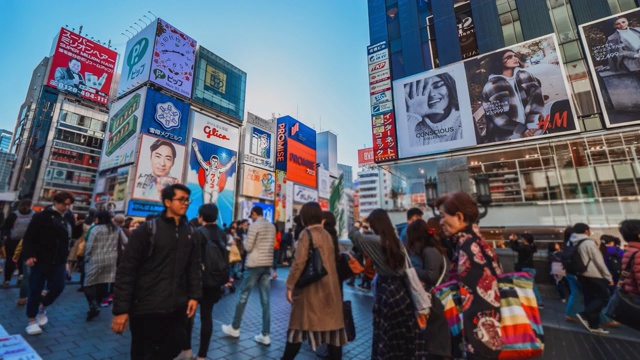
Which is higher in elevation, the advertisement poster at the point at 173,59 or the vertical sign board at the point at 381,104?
the advertisement poster at the point at 173,59

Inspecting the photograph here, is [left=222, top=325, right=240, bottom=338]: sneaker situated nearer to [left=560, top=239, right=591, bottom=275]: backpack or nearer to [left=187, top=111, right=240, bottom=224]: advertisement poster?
→ [left=560, top=239, right=591, bottom=275]: backpack

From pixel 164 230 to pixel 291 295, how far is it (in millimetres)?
1369

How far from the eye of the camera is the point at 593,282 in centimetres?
477

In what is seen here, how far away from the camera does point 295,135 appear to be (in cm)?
4372

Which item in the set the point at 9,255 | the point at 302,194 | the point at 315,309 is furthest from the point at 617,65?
the point at 302,194

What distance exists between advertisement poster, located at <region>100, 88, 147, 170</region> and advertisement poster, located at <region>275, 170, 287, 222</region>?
19050 mm

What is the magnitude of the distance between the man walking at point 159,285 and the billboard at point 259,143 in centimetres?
3593

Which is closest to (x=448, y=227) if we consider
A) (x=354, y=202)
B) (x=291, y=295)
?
(x=291, y=295)

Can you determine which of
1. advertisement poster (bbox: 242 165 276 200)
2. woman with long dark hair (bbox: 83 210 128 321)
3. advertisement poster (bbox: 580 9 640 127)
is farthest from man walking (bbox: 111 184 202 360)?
advertisement poster (bbox: 242 165 276 200)

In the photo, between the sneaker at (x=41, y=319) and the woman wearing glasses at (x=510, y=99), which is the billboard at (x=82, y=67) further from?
the woman wearing glasses at (x=510, y=99)

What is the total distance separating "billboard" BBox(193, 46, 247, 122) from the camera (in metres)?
35.6

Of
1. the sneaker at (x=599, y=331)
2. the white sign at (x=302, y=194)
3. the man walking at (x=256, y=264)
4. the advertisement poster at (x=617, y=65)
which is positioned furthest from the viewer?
the white sign at (x=302, y=194)

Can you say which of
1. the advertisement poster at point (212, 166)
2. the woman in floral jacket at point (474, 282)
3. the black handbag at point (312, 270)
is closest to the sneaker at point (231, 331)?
the black handbag at point (312, 270)

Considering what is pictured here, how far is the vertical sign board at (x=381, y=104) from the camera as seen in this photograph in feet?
63.5
